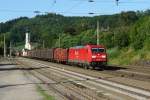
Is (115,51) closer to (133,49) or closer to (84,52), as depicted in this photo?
(133,49)

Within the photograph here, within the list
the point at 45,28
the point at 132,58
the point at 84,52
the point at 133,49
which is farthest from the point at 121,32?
the point at 45,28

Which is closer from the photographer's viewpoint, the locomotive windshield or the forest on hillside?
the locomotive windshield

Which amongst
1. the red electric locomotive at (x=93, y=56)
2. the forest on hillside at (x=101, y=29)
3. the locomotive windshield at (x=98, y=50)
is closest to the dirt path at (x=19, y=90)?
the red electric locomotive at (x=93, y=56)

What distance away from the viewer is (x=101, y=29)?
375ft

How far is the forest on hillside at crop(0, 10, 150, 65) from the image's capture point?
7271cm

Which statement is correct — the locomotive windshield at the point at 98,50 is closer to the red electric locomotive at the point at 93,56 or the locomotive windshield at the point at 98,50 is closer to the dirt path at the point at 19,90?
the red electric locomotive at the point at 93,56

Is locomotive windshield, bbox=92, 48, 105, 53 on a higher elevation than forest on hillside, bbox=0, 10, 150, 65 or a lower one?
lower

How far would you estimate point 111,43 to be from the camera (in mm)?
83250

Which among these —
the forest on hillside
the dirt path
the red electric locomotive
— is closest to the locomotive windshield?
the red electric locomotive

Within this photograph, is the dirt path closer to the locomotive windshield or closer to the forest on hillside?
the locomotive windshield

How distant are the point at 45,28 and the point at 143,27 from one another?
315ft

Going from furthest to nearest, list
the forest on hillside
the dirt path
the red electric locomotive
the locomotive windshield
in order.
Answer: the forest on hillside
the locomotive windshield
the red electric locomotive
the dirt path

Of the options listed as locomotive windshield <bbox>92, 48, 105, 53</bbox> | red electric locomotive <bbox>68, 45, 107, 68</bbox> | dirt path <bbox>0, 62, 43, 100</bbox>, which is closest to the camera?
dirt path <bbox>0, 62, 43, 100</bbox>

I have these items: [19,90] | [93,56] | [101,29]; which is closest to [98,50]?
[93,56]
